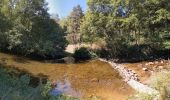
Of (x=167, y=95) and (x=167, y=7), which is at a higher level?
(x=167, y=7)

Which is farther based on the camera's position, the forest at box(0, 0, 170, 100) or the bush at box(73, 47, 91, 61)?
the bush at box(73, 47, 91, 61)

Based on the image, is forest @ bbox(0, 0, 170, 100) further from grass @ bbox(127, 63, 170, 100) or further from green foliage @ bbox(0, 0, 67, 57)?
grass @ bbox(127, 63, 170, 100)

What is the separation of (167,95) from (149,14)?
99.5ft

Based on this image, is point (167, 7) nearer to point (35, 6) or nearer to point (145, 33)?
point (145, 33)

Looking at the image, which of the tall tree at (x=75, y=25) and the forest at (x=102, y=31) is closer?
the forest at (x=102, y=31)

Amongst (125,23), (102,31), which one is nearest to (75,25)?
(102,31)

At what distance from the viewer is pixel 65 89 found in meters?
23.7

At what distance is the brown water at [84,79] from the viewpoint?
22750 millimetres

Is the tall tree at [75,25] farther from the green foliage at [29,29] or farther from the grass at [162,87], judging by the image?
the grass at [162,87]

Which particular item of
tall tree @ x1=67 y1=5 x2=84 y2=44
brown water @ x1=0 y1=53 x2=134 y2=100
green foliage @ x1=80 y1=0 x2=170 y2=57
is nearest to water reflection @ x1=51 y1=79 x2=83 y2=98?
brown water @ x1=0 y1=53 x2=134 y2=100

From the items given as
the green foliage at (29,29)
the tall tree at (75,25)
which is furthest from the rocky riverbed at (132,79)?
the tall tree at (75,25)

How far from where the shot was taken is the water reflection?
22259 mm

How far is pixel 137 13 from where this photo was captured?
135 ft

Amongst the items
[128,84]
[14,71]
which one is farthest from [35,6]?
[128,84]
